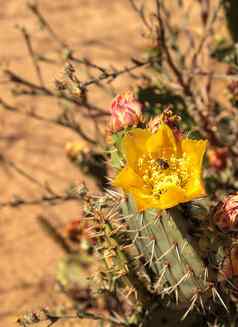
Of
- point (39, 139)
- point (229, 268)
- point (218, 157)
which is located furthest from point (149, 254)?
point (39, 139)

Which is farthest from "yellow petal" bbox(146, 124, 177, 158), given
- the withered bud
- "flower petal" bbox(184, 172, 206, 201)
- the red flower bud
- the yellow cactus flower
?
the red flower bud

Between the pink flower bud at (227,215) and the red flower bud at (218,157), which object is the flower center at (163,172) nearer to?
the pink flower bud at (227,215)

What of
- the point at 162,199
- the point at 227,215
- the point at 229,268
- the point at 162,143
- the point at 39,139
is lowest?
the point at 229,268

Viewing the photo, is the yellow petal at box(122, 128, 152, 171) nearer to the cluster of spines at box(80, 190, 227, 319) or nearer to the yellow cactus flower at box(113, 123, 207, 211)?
the yellow cactus flower at box(113, 123, 207, 211)

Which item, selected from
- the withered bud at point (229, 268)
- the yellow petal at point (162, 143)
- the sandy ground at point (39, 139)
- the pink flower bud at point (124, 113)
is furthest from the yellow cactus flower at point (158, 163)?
the sandy ground at point (39, 139)

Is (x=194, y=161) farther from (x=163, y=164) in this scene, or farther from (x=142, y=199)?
(x=142, y=199)

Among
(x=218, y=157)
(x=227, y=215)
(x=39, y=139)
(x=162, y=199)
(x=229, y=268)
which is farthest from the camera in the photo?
(x=39, y=139)

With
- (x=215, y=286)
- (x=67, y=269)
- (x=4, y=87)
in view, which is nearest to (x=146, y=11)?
(x=4, y=87)
